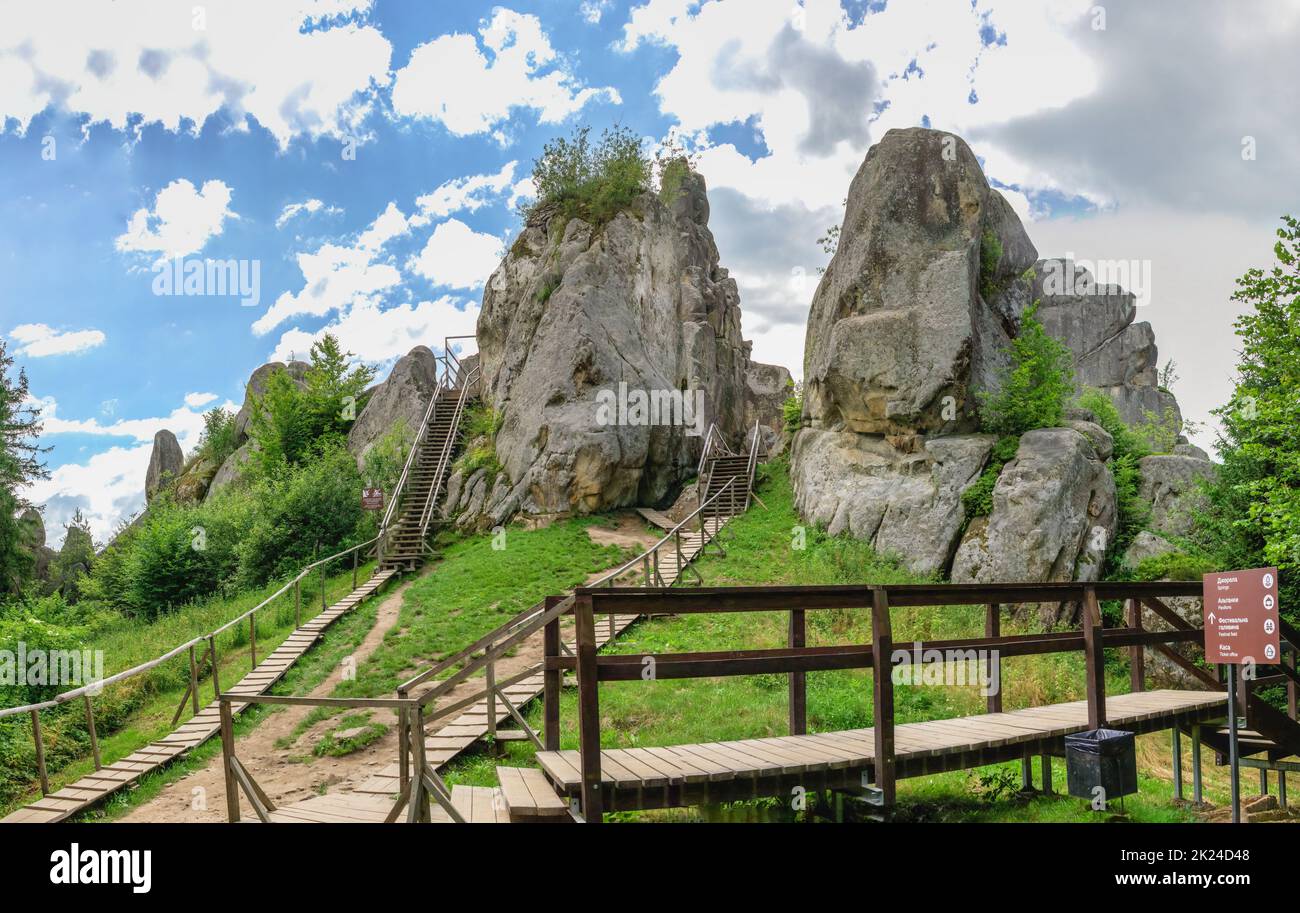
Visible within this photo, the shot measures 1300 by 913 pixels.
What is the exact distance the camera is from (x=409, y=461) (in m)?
28.4

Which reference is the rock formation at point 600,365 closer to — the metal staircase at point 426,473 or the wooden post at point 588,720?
the metal staircase at point 426,473

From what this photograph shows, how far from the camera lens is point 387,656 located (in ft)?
50.2

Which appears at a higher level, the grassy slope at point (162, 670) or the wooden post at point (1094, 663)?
the wooden post at point (1094, 663)

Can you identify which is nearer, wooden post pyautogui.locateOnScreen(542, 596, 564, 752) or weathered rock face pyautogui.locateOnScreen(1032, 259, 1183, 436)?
wooden post pyautogui.locateOnScreen(542, 596, 564, 752)

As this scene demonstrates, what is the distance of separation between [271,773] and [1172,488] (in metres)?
20.6

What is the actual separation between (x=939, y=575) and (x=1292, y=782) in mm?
8053

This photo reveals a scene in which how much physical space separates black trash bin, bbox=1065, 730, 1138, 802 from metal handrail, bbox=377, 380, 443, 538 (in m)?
19.8

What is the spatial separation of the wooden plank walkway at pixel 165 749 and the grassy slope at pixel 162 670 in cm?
19

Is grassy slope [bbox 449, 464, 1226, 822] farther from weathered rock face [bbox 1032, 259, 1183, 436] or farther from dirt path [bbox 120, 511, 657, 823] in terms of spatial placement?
weathered rock face [bbox 1032, 259, 1183, 436]

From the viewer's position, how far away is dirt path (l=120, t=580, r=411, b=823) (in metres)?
9.62

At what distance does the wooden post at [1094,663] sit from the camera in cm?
820

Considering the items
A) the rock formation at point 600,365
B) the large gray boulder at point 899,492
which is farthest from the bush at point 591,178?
the large gray boulder at point 899,492

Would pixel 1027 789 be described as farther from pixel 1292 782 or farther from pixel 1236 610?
pixel 1292 782

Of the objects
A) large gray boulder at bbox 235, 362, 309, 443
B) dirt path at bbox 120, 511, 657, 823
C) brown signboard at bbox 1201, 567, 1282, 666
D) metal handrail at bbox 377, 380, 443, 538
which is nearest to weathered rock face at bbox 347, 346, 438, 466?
metal handrail at bbox 377, 380, 443, 538
